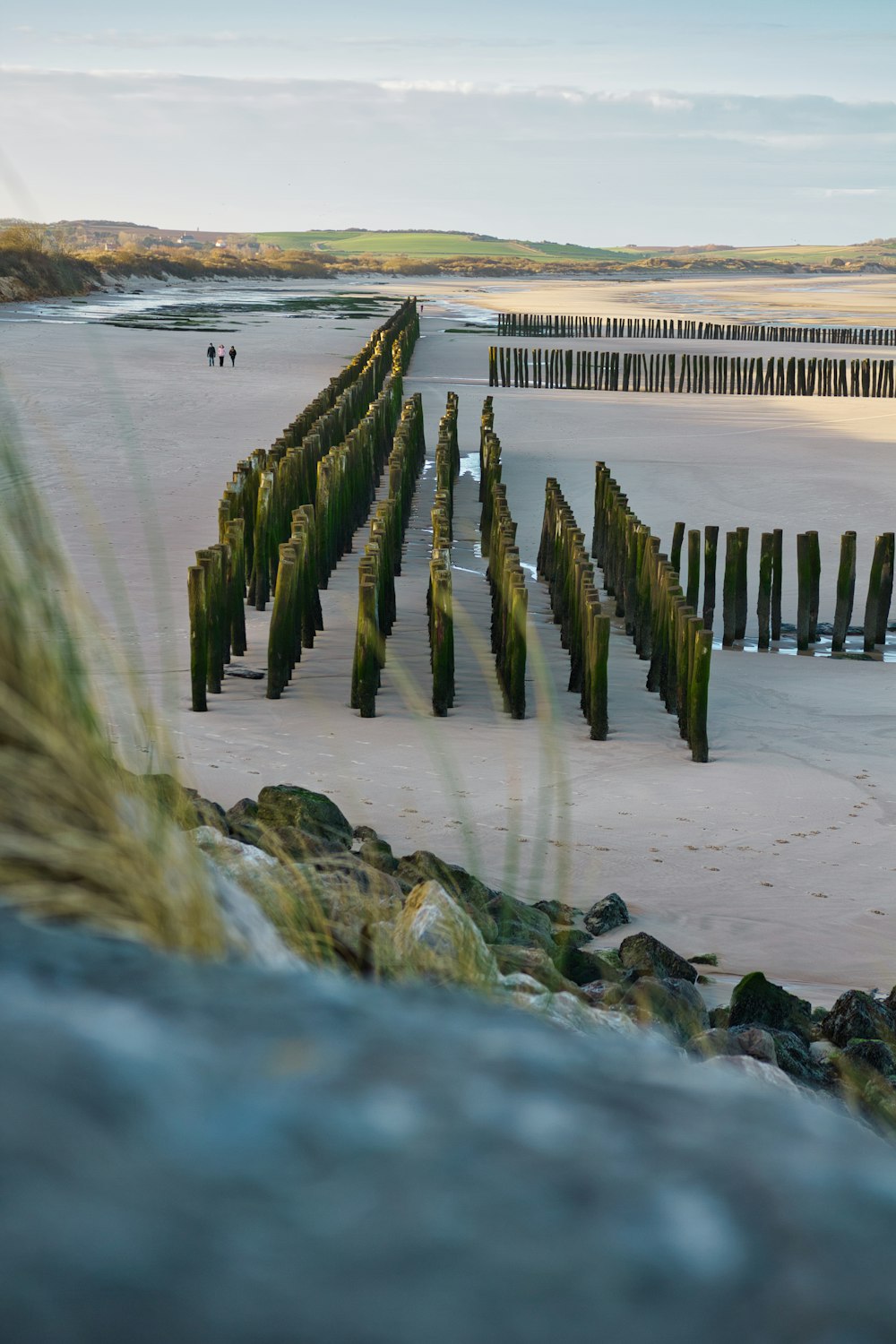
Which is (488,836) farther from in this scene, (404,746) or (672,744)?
(672,744)

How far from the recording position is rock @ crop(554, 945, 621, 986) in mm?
3969

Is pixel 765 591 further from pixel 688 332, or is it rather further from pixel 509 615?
pixel 688 332

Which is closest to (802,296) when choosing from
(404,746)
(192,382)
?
(192,382)

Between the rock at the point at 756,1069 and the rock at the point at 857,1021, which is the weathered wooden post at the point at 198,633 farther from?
the rock at the point at 756,1069

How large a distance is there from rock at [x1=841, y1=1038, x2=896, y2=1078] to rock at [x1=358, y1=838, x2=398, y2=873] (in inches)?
60.3

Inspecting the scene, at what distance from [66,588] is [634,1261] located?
4.38ft

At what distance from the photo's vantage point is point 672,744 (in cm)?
786

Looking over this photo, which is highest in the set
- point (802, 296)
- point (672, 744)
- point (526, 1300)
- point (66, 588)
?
point (802, 296)

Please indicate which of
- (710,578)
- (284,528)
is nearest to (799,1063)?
(710,578)

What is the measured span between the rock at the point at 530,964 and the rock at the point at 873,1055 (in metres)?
0.80

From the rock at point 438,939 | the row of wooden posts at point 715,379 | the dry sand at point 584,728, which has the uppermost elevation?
the row of wooden posts at point 715,379

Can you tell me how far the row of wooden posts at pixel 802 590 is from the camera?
35.6 feet

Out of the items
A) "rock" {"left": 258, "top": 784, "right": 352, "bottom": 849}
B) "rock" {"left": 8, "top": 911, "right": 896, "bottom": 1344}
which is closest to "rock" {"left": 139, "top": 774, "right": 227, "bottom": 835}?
"rock" {"left": 8, "top": 911, "right": 896, "bottom": 1344}

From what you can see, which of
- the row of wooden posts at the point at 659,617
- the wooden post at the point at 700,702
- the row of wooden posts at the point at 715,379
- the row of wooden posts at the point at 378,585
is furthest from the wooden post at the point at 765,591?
the row of wooden posts at the point at 715,379
